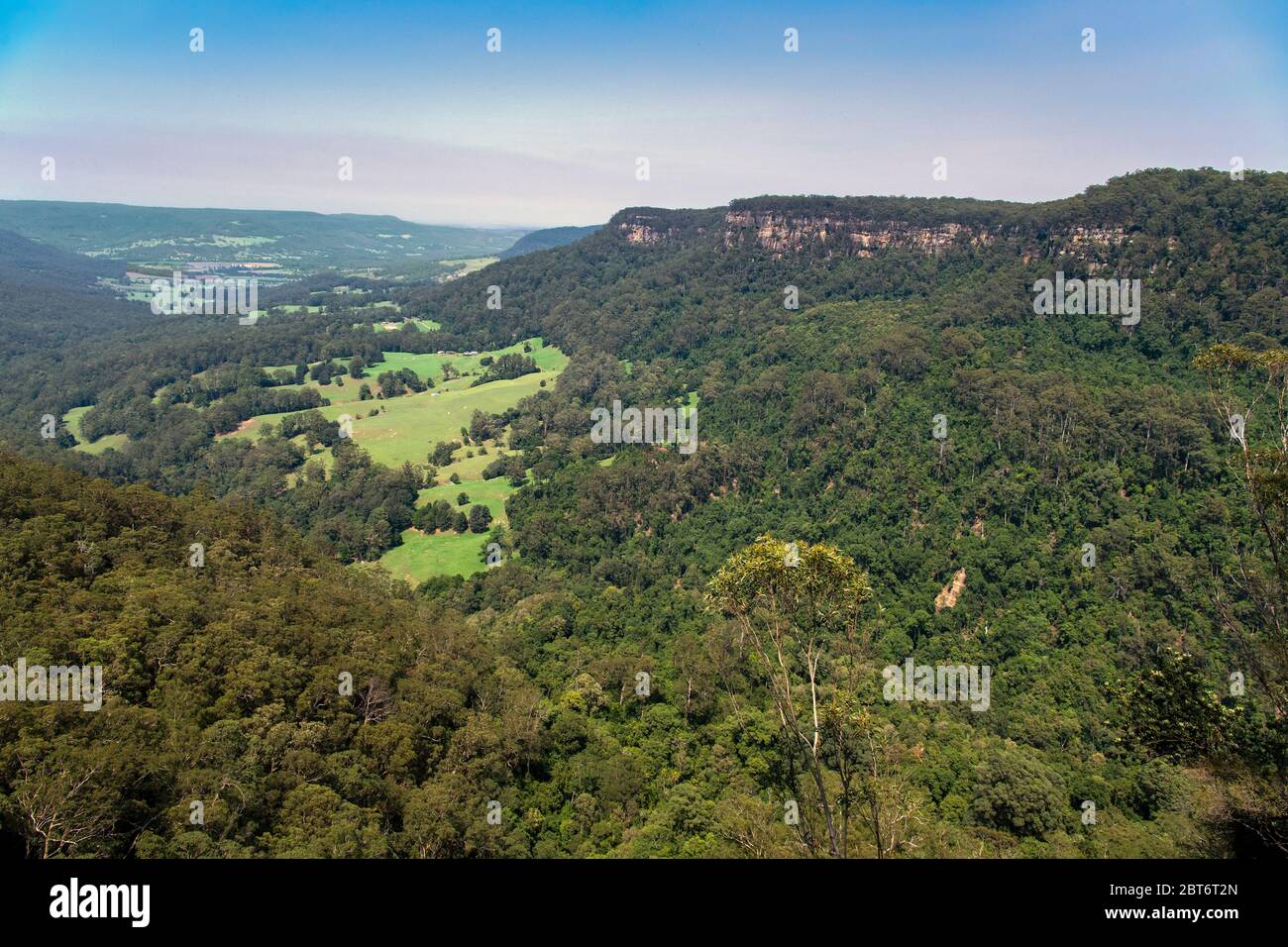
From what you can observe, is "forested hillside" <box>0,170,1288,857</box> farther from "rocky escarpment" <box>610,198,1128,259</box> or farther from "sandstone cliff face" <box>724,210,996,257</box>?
"sandstone cliff face" <box>724,210,996,257</box>

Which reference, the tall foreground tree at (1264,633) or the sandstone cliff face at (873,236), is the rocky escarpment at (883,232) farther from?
the tall foreground tree at (1264,633)

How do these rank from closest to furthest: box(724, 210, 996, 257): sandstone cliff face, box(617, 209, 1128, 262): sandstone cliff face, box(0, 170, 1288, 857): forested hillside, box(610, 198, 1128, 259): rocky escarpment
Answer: box(0, 170, 1288, 857): forested hillside < box(617, 209, 1128, 262): sandstone cliff face < box(610, 198, 1128, 259): rocky escarpment < box(724, 210, 996, 257): sandstone cliff face

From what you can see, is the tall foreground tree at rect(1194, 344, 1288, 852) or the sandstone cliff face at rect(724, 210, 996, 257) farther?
the sandstone cliff face at rect(724, 210, 996, 257)

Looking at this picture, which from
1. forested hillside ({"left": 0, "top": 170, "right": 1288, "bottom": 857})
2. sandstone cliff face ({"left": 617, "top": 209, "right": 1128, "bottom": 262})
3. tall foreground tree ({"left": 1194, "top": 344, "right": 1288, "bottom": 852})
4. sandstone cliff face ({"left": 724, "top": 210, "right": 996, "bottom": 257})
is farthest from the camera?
sandstone cliff face ({"left": 724, "top": 210, "right": 996, "bottom": 257})

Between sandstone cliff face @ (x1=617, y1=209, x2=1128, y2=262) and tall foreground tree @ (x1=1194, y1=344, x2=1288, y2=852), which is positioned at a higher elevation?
sandstone cliff face @ (x1=617, y1=209, x2=1128, y2=262)

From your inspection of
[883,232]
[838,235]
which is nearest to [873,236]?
[883,232]

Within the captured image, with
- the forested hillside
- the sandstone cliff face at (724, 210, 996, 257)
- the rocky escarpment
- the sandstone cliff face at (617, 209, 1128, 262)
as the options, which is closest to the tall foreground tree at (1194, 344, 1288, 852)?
the forested hillside

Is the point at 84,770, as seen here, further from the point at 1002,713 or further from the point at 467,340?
the point at 467,340
